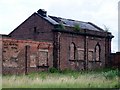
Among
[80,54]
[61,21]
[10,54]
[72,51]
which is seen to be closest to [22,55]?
[10,54]

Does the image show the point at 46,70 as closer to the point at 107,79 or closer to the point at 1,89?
the point at 107,79

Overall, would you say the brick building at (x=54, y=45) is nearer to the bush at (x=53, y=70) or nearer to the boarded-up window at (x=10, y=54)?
the boarded-up window at (x=10, y=54)

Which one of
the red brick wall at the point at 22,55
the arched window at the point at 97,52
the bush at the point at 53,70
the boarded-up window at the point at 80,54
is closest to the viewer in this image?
the red brick wall at the point at 22,55

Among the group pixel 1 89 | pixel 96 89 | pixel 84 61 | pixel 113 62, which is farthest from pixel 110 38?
pixel 1 89

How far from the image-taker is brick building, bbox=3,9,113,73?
1486 inches

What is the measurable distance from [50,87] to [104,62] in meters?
25.2

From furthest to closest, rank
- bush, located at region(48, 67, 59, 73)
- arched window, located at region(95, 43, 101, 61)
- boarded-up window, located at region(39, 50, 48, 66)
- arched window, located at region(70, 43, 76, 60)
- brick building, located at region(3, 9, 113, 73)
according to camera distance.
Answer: arched window, located at region(95, 43, 101, 61), arched window, located at region(70, 43, 76, 60), bush, located at region(48, 67, 59, 73), boarded-up window, located at region(39, 50, 48, 66), brick building, located at region(3, 9, 113, 73)

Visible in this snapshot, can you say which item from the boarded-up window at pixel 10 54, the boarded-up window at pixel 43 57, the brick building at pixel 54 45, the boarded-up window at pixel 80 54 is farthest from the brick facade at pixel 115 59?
the boarded-up window at pixel 10 54

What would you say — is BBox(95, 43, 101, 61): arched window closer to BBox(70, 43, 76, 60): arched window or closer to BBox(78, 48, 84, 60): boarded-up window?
BBox(78, 48, 84, 60): boarded-up window

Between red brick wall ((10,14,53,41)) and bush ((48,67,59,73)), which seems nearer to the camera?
bush ((48,67,59,73))

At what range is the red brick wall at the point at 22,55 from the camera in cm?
3634

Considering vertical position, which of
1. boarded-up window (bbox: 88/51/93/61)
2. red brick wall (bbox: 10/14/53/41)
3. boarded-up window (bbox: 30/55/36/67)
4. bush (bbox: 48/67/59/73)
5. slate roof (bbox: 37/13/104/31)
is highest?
slate roof (bbox: 37/13/104/31)

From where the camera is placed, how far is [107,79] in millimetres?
30516

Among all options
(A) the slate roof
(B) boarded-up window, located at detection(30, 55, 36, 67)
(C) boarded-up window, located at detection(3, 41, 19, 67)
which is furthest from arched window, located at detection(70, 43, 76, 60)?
(C) boarded-up window, located at detection(3, 41, 19, 67)
